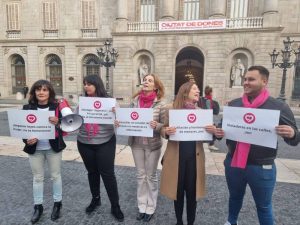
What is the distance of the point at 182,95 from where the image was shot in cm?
292

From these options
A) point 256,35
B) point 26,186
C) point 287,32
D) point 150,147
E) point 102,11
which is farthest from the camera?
point 102,11

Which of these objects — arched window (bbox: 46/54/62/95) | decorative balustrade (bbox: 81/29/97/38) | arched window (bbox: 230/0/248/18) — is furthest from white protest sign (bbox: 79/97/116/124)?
arched window (bbox: 46/54/62/95)

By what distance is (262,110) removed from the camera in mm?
2371

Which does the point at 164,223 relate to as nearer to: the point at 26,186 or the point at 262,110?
the point at 262,110

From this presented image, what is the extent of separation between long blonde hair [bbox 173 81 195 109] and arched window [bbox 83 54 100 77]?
2446 centimetres

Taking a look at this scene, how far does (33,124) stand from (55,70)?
26495 mm

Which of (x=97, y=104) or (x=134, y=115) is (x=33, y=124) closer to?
(x=97, y=104)

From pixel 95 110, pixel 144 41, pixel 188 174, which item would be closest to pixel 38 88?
pixel 95 110

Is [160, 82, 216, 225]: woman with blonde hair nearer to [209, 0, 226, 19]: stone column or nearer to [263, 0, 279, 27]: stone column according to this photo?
[209, 0, 226, 19]: stone column

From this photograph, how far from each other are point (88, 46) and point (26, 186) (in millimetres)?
23455

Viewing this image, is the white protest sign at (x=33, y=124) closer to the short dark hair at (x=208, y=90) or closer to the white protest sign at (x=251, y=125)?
the white protest sign at (x=251, y=125)

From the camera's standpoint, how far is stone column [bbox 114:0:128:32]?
2223 cm

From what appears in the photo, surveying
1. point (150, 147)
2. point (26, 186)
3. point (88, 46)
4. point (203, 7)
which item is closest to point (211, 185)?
point (150, 147)

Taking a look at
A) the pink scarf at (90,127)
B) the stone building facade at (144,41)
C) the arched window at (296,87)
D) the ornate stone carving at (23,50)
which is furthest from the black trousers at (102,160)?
the ornate stone carving at (23,50)
